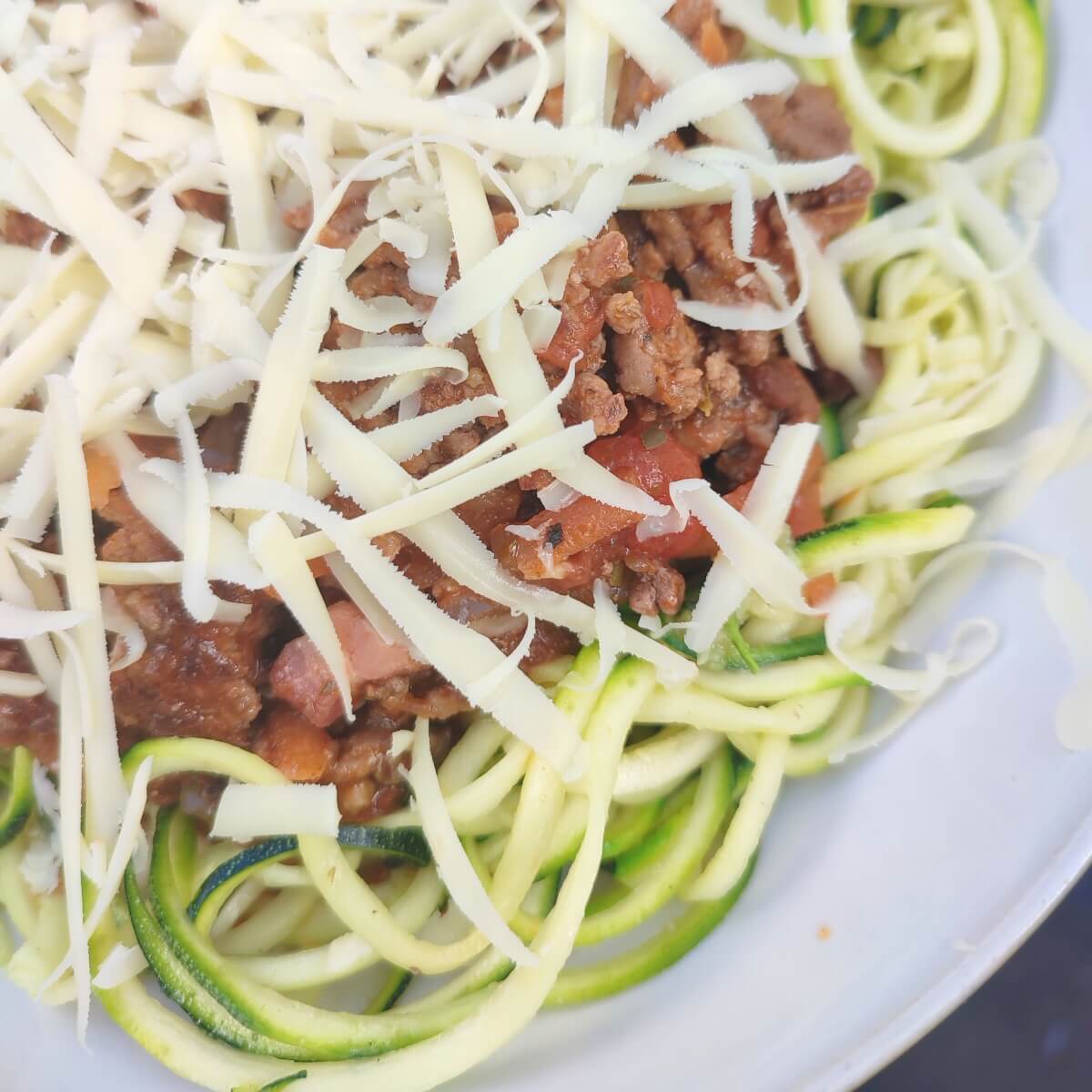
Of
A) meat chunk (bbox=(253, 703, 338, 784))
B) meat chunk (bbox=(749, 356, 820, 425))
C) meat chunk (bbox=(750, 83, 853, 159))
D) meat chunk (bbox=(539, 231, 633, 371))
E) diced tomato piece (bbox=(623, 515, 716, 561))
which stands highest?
meat chunk (bbox=(750, 83, 853, 159))

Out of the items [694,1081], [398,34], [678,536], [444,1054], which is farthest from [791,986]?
[398,34]

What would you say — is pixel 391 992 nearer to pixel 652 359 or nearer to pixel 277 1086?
pixel 277 1086

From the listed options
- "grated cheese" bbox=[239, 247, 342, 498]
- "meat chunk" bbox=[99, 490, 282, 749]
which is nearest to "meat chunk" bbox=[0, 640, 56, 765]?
"meat chunk" bbox=[99, 490, 282, 749]

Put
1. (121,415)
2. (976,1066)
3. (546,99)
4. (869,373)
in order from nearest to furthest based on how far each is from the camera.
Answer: (121,415), (546,99), (869,373), (976,1066)

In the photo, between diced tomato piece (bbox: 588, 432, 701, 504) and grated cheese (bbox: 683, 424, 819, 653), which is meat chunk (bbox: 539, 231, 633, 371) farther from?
grated cheese (bbox: 683, 424, 819, 653)

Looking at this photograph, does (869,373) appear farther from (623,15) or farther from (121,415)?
(121,415)

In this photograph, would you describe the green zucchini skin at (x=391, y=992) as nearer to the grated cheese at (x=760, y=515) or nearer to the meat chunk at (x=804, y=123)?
the grated cheese at (x=760, y=515)

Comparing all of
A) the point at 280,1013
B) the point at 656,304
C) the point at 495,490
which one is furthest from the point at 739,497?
the point at 280,1013
